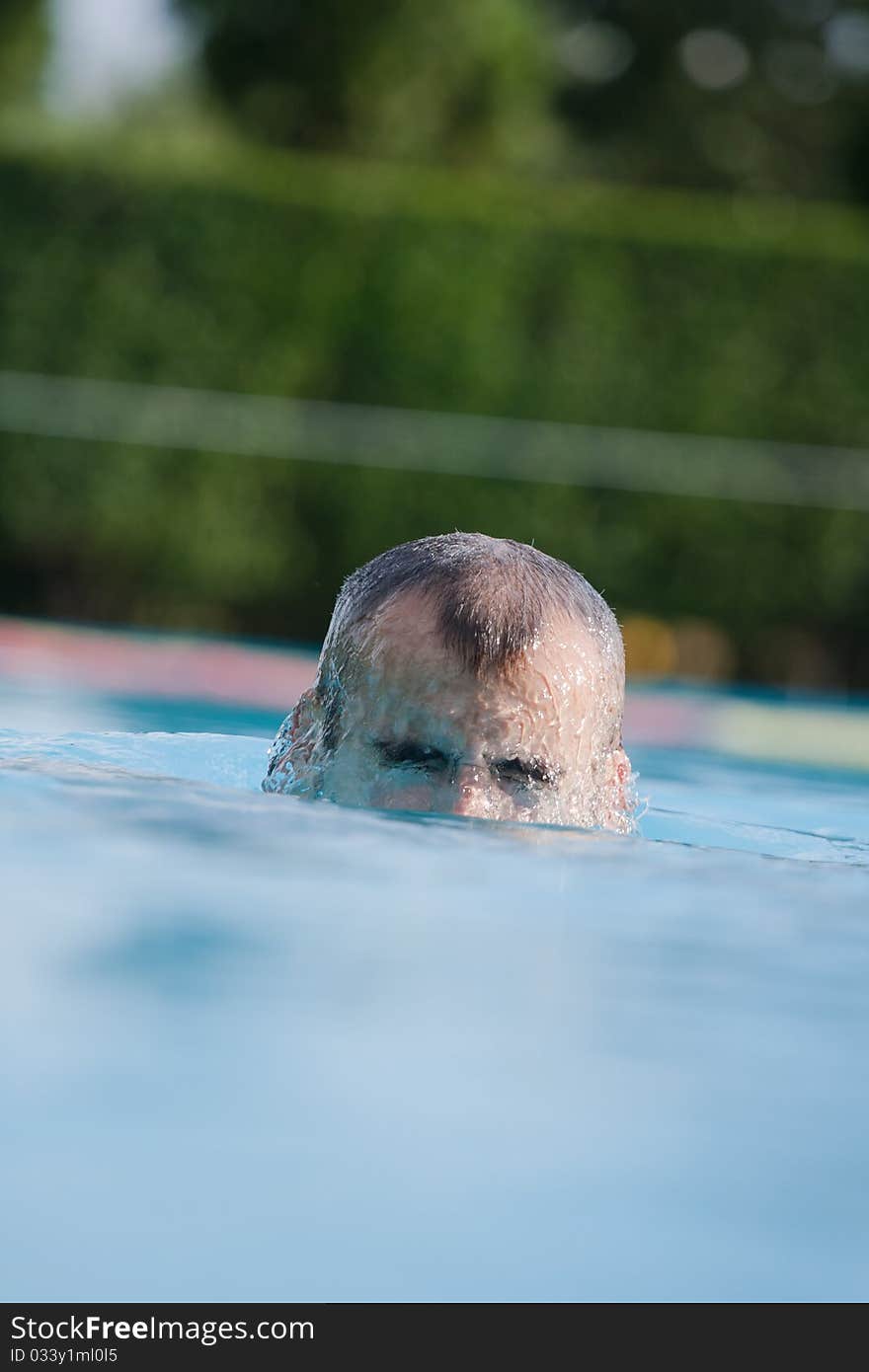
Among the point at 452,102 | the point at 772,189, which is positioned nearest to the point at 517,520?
the point at 452,102

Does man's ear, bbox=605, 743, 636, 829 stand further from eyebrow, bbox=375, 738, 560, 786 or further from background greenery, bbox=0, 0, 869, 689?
background greenery, bbox=0, 0, 869, 689

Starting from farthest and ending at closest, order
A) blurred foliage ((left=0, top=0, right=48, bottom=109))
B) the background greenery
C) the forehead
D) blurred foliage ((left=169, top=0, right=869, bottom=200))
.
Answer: blurred foliage ((left=169, top=0, right=869, bottom=200))
blurred foliage ((left=0, top=0, right=48, bottom=109))
the background greenery
the forehead

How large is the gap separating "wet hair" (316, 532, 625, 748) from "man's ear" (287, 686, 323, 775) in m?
0.03

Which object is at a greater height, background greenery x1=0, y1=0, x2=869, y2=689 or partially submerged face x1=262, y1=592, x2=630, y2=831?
background greenery x1=0, y1=0, x2=869, y2=689

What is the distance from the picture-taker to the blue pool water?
129 centimetres

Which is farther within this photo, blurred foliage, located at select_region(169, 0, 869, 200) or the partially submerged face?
blurred foliage, located at select_region(169, 0, 869, 200)

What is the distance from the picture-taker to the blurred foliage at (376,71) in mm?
19938

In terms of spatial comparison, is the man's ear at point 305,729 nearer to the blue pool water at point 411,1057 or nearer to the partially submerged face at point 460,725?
the partially submerged face at point 460,725

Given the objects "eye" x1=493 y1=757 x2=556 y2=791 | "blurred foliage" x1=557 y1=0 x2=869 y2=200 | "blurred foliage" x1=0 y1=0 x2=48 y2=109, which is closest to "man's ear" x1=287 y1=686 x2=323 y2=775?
"eye" x1=493 y1=757 x2=556 y2=791

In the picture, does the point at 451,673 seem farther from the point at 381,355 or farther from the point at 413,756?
the point at 381,355

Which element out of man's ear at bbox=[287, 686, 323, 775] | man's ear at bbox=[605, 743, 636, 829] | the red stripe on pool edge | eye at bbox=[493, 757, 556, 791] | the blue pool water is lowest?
the blue pool water

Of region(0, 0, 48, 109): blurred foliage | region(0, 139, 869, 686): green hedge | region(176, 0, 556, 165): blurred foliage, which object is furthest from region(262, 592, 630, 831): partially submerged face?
region(0, 0, 48, 109): blurred foliage

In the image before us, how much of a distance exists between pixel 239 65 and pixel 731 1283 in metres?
21.2

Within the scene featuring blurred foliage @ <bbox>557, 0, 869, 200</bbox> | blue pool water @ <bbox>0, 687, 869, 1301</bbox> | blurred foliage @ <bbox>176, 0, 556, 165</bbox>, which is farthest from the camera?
blurred foliage @ <bbox>557, 0, 869, 200</bbox>
